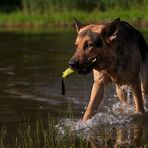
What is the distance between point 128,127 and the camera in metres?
9.40

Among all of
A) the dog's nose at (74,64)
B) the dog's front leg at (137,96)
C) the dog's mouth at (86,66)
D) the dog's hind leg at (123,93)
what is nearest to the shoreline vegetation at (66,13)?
the dog's hind leg at (123,93)

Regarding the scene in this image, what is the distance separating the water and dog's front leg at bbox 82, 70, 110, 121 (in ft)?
0.44

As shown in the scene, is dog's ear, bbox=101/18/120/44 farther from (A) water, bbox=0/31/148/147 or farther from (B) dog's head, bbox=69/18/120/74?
(A) water, bbox=0/31/148/147

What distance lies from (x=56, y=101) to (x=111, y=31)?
10.5 ft

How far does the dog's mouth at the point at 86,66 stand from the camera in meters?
8.53

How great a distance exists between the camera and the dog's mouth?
28.0 ft

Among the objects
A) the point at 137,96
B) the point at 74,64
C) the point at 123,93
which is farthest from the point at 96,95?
the point at 74,64

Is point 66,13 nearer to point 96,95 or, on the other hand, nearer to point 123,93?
point 123,93

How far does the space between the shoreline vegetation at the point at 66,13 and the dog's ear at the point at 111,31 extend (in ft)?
70.3

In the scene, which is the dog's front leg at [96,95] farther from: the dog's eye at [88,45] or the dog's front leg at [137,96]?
the dog's eye at [88,45]

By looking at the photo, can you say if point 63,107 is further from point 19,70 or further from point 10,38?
point 10,38

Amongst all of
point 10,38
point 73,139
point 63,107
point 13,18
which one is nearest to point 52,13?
point 13,18

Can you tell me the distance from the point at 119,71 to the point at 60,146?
6.26 ft

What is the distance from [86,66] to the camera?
28.1ft
